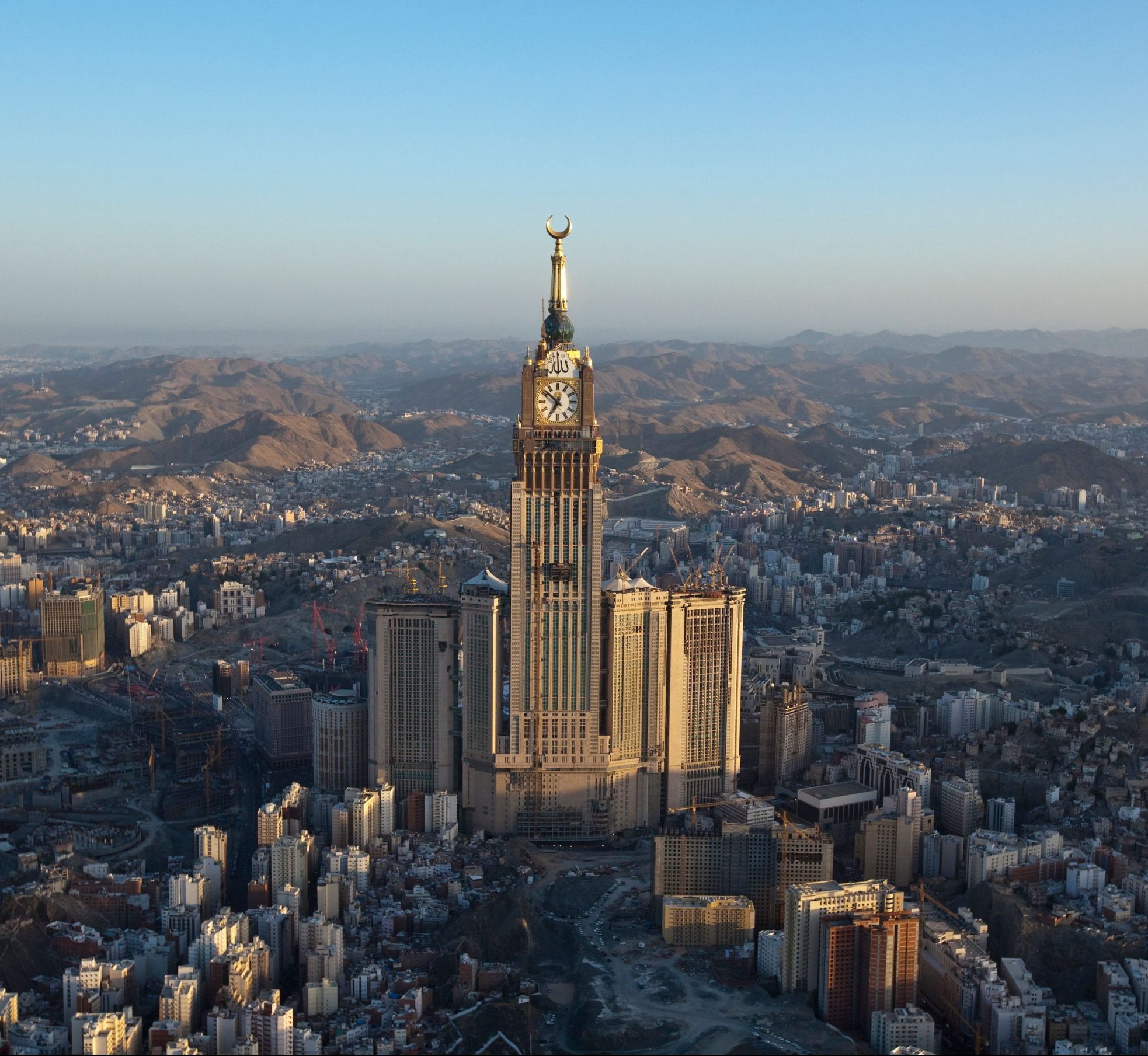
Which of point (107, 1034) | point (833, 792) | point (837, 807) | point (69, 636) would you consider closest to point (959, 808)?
point (837, 807)

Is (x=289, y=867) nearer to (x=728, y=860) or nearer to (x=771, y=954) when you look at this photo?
(x=728, y=860)

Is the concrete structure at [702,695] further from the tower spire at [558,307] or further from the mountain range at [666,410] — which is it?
the mountain range at [666,410]

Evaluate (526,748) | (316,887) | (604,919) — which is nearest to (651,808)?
(526,748)

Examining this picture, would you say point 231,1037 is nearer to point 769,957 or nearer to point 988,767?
point 769,957

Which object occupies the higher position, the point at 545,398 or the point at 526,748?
the point at 545,398

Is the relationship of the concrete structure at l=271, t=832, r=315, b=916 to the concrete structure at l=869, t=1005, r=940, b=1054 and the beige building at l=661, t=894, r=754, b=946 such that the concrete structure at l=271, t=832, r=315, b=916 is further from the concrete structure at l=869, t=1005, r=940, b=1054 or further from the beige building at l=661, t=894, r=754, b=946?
the concrete structure at l=869, t=1005, r=940, b=1054

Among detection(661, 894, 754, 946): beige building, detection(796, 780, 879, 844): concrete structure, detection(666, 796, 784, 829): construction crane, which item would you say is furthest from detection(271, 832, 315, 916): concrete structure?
detection(796, 780, 879, 844): concrete structure
